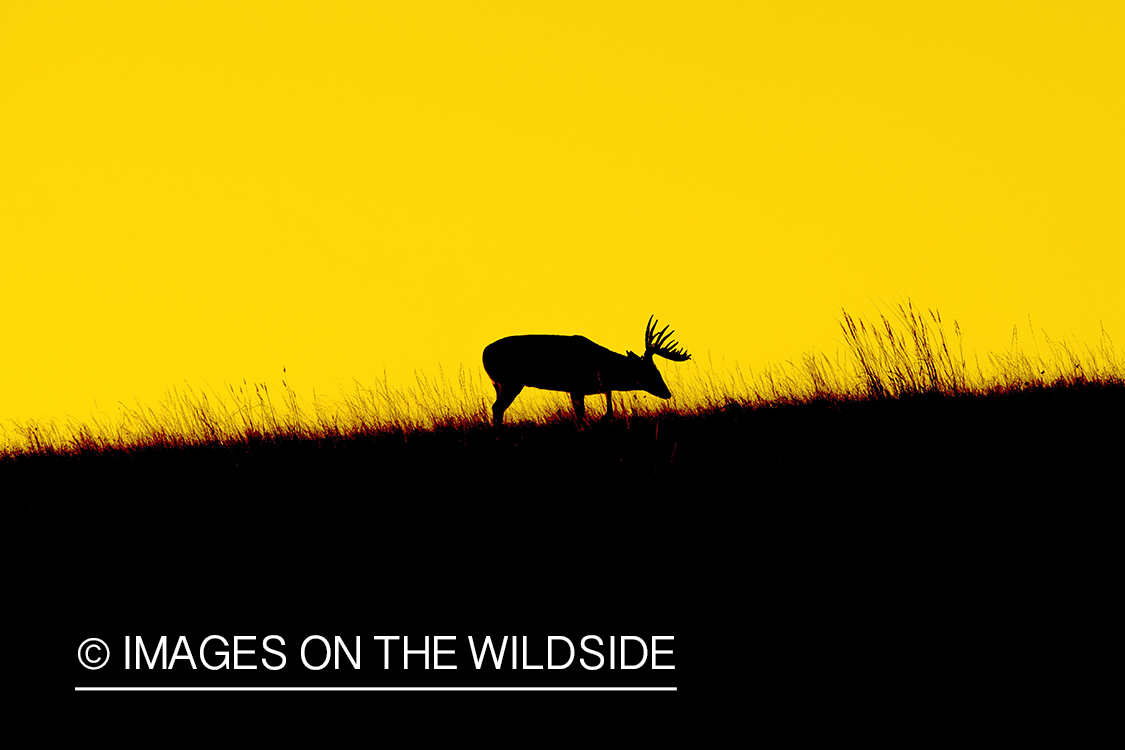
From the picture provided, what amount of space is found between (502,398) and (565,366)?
0.70 metres

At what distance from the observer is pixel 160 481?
608cm

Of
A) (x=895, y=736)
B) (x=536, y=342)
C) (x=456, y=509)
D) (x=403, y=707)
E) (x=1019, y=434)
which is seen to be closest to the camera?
(x=895, y=736)

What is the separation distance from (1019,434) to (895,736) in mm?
3806

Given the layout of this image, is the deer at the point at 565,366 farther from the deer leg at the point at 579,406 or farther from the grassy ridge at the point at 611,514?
the grassy ridge at the point at 611,514

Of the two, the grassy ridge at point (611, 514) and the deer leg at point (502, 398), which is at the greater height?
the deer leg at point (502, 398)

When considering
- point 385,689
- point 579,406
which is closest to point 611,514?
point 385,689

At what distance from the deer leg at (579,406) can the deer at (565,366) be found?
24cm

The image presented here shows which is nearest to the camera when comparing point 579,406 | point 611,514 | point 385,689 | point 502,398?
point 385,689

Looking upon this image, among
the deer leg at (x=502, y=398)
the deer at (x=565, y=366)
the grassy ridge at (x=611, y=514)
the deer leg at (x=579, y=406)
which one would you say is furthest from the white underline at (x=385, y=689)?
the deer at (x=565, y=366)

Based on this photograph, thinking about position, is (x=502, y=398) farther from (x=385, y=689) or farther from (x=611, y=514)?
A: (x=385, y=689)

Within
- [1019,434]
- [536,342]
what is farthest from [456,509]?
[536,342]

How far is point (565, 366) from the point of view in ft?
31.2

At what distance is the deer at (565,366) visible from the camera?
938cm

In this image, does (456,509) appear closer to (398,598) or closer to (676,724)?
(398,598)
